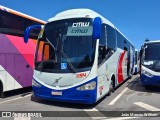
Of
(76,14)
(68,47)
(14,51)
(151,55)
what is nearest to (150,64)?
(151,55)

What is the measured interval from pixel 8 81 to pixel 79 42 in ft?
12.9

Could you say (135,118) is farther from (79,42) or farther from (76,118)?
(79,42)

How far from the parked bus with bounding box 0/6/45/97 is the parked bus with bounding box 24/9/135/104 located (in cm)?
165

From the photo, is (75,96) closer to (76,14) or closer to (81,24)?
(81,24)

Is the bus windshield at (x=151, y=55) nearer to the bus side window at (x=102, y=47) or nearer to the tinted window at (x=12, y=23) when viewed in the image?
the bus side window at (x=102, y=47)

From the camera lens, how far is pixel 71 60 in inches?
355

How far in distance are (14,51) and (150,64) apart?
21.8 ft

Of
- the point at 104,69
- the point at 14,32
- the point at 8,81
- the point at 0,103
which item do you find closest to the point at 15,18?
the point at 14,32

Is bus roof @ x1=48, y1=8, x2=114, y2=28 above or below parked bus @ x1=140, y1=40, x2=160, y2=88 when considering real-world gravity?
above

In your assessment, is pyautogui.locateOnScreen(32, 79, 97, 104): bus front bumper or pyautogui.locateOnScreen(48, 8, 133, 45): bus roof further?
pyautogui.locateOnScreen(48, 8, 133, 45): bus roof

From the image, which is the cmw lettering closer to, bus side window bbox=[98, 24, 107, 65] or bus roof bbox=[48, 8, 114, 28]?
bus roof bbox=[48, 8, 114, 28]

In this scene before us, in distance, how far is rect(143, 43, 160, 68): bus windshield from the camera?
1318cm

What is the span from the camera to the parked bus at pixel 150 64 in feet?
42.5

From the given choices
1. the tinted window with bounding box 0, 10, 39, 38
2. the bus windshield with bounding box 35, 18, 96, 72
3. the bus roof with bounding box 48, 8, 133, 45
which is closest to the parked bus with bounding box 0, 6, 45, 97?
the tinted window with bounding box 0, 10, 39, 38
